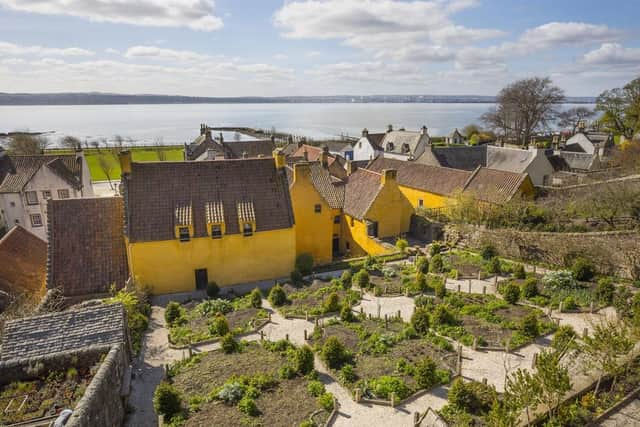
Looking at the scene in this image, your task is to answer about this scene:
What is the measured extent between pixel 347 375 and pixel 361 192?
2233 cm

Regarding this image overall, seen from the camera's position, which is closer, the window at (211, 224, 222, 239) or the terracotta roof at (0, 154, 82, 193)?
the window at (211, 224, 222, 239)

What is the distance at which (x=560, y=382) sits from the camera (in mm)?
11336

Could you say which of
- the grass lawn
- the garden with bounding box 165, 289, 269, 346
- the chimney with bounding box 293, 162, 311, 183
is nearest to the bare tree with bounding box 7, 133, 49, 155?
the grass lawn

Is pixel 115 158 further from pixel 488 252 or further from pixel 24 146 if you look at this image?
pixel 488 252

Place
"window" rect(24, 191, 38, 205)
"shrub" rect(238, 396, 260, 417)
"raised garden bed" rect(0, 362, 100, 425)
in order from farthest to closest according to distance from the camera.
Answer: "window" rect(24, 191, 38, 205) < "shrub" rect(238, 396, 260, 417) < "raised garden bed" rect(0, 362, 100, 425)

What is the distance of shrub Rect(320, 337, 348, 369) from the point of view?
17.2m

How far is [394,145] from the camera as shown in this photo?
68.9m

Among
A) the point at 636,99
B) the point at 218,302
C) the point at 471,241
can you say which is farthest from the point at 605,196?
the point at 636,99

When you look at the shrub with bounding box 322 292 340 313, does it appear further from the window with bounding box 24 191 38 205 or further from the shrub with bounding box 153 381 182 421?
the window with bounding box 24 191 38 205

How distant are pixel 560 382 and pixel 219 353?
14.4 meters

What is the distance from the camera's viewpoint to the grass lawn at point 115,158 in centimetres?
7681

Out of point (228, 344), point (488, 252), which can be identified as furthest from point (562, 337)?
point (228, 344)

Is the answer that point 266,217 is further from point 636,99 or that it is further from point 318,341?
point 636,99

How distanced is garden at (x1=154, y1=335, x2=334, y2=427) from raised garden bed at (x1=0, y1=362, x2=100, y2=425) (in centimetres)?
267
